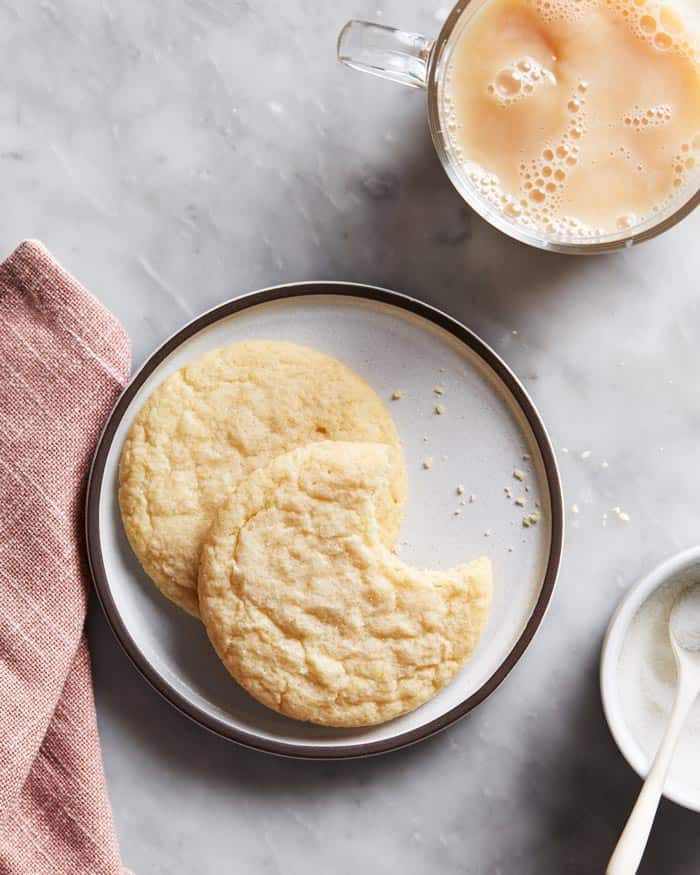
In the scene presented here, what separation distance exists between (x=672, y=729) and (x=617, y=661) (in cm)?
12

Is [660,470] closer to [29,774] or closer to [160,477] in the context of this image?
[160,477]

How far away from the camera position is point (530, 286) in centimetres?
151

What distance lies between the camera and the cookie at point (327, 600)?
1358 mm

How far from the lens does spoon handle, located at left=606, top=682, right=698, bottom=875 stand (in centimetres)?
132

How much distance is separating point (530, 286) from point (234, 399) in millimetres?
486

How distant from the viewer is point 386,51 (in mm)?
1298

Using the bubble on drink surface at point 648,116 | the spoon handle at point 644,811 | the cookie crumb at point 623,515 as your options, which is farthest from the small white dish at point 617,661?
the bubble on drink surface at point 648,116

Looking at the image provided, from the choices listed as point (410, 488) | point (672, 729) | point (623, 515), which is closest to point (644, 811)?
point (672, 729)

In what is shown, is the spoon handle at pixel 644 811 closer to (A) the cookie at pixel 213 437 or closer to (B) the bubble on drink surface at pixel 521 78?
(A) the cookie at pixel 213 437

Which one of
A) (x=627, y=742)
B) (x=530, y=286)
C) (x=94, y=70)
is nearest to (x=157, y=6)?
(x=94, y=70)

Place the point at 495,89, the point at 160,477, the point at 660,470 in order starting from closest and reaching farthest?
the point at 495,89
the point at 160,477
the point at 660,470

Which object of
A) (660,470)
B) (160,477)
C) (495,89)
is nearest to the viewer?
(495,89)

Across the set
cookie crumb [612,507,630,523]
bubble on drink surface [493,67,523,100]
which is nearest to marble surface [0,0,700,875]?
cookie crumb [612,507,630,523]

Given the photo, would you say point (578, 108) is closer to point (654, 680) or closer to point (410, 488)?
point (410, 488)
